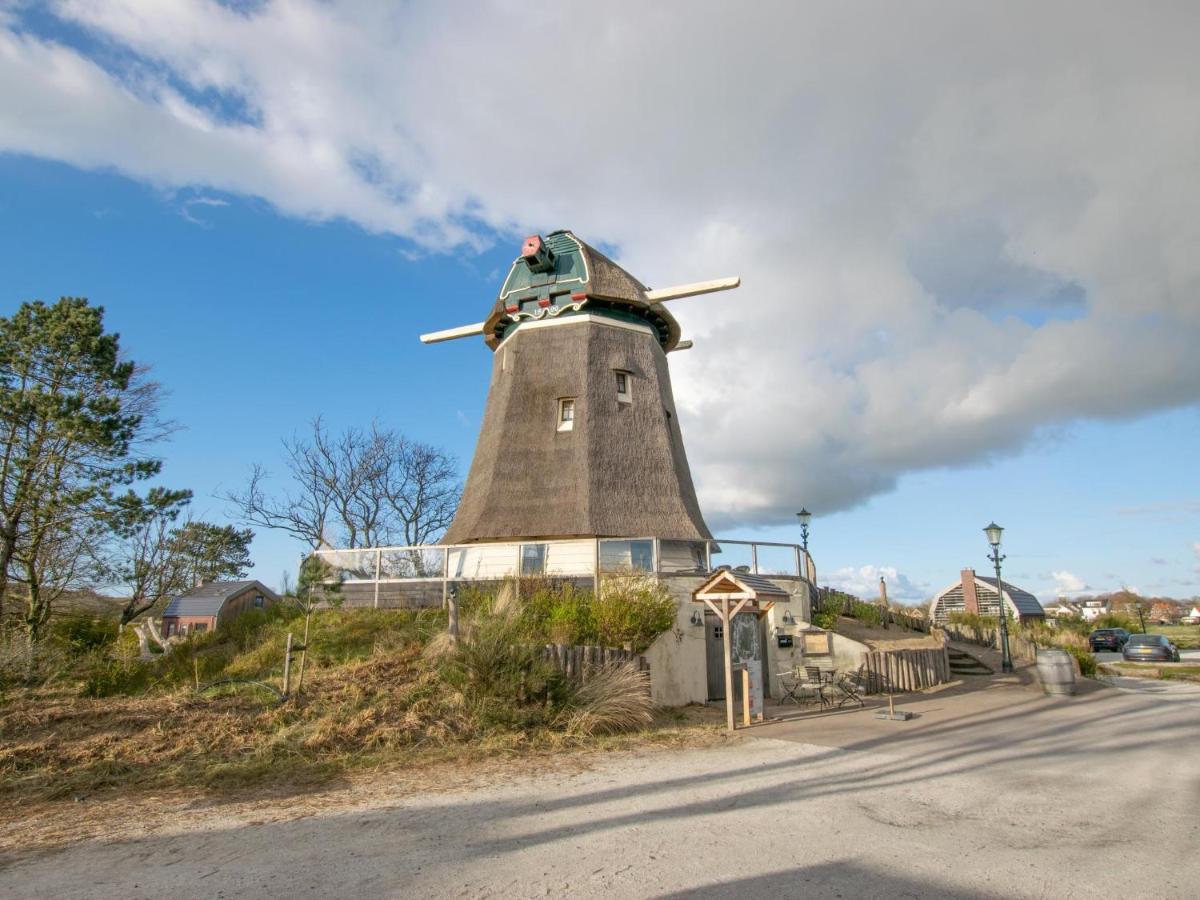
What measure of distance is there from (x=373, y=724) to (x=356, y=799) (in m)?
2.55

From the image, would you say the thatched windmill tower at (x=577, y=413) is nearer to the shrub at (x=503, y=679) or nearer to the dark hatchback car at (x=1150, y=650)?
the shrub at (x=503, y=679)

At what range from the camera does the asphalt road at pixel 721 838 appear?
4.51 m

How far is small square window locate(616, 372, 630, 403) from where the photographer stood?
1939cm

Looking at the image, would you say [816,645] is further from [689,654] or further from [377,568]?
[377,568]

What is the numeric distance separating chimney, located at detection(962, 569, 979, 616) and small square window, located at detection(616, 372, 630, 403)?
37.7 metres

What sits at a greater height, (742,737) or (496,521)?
(496,521)

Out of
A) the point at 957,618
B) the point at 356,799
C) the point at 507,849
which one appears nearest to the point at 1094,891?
the point at 507,849

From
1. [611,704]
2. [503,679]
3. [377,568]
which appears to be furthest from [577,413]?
[503,679]

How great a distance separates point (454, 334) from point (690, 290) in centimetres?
852

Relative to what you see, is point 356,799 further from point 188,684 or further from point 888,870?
point 188,684

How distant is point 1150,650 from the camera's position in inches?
1141

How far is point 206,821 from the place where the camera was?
243 inches

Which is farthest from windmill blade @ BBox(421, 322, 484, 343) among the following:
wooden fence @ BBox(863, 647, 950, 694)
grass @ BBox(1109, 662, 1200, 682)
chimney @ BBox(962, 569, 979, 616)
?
chimney @ BBox(962, 569, 979, 616)

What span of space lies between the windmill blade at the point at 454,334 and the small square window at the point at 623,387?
5.93 metres
